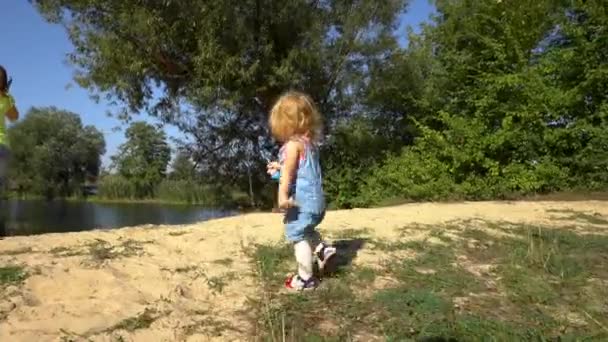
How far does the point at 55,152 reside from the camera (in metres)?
46.8

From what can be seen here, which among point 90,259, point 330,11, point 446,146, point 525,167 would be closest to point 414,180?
point 446,146

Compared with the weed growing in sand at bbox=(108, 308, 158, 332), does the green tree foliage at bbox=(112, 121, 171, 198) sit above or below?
above

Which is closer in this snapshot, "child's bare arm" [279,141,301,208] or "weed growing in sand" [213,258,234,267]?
"child's bare arm" [279,141,301,208]

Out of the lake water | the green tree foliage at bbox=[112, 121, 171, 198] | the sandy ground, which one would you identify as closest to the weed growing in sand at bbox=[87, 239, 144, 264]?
the sandy ground

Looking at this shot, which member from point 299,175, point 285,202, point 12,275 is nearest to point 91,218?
point 12,275

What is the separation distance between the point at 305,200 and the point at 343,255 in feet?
3.43

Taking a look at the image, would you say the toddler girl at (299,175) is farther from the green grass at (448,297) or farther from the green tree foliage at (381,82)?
the green tree foliage at (381,82)

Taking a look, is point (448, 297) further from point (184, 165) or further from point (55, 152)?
point (55, 152)

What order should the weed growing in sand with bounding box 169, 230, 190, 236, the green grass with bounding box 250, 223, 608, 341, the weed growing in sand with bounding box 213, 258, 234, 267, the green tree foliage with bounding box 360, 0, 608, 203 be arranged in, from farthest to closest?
1. the green tree foliage with bounding box 360, 0, 608, 203
2. the weed growing in sand with bounding box 169, 230, 190, 236
3. the weed growing in sand with bounding box 213, 258, 234, 267
4. the green grass with bounding box 250, 223, 608, 341

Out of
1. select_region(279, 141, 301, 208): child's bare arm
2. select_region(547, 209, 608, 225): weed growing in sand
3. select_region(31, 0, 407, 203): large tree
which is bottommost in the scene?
select_region(547, 209, 608, 225): weed growing in sand

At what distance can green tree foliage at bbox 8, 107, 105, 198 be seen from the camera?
43.3 m

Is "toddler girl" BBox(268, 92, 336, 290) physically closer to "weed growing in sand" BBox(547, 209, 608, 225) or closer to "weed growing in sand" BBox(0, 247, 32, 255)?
"weed growing in sand" BBox(0, 247, 32, 255)

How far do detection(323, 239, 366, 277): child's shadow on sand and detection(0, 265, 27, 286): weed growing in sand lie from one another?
2.11 m

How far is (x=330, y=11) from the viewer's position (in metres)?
15.2
